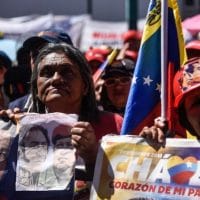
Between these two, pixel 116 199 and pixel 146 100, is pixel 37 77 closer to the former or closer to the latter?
pixel 146 100

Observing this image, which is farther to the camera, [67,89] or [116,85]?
[116,85]

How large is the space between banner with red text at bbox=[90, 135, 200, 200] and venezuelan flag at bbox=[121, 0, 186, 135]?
1.37ft

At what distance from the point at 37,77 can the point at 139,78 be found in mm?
429

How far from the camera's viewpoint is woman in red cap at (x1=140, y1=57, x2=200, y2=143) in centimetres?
265

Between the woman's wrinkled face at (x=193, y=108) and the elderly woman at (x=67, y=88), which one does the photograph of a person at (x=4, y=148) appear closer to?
the elderly woman at (x=67, y=88)

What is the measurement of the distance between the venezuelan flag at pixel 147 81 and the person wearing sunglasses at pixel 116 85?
147 cm

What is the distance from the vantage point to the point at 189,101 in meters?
2.69

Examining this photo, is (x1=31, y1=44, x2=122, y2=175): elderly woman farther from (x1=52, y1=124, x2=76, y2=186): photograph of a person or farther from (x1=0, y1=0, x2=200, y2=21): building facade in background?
(x1=0, y1=0, x2=200, y2=21): building facade in background

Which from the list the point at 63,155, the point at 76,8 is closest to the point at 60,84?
the point at 63,155

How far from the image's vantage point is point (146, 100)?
125 inches

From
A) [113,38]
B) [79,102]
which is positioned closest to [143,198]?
[79,102]

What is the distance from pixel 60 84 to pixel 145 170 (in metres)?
0.59

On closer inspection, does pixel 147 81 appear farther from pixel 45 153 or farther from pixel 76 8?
pixel 76 8

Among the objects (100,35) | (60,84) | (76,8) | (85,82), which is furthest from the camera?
(76,8)
